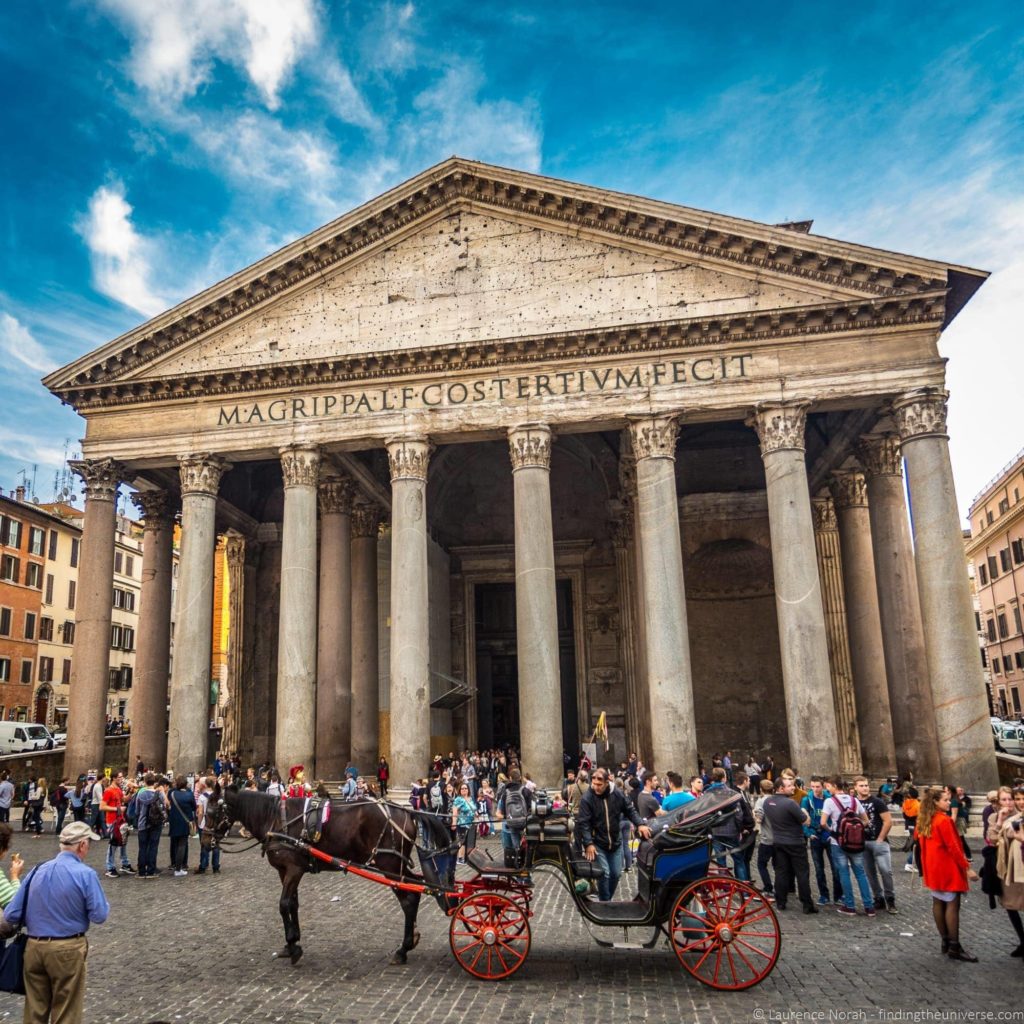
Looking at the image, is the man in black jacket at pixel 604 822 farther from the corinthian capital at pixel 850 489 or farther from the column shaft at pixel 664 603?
the corinthian capital at pixel 850 489

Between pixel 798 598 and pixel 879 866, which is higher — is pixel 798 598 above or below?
above

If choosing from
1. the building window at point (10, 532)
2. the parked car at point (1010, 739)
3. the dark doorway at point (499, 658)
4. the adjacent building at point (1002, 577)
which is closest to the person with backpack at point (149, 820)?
the dark doorway at point (499, 658)

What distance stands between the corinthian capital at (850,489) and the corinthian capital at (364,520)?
1258cm

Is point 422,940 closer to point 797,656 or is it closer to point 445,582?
point 797,656

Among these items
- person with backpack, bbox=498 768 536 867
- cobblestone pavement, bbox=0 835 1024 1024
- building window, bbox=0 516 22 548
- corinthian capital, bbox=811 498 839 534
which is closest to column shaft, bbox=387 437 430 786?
person with backpack, bbox=498 768 536 867

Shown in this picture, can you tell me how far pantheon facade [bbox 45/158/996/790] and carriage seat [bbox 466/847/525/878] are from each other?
9.46m

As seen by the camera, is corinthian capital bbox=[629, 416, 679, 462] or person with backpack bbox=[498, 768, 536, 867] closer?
person with backpack bbox=[498, 768, 536, 867]

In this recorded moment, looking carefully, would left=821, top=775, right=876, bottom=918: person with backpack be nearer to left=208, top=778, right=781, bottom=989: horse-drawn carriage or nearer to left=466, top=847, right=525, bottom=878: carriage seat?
left=208, top=778, right=781, bottom=989: horse-drawn carriage

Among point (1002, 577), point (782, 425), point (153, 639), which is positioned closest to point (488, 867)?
point (782, 425)

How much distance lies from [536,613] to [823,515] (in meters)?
10.8

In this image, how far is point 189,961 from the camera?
732 centimetres

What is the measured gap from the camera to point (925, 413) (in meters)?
16.8

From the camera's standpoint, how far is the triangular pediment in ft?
57.7

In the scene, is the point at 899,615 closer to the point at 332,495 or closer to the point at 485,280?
the point at 485,280
